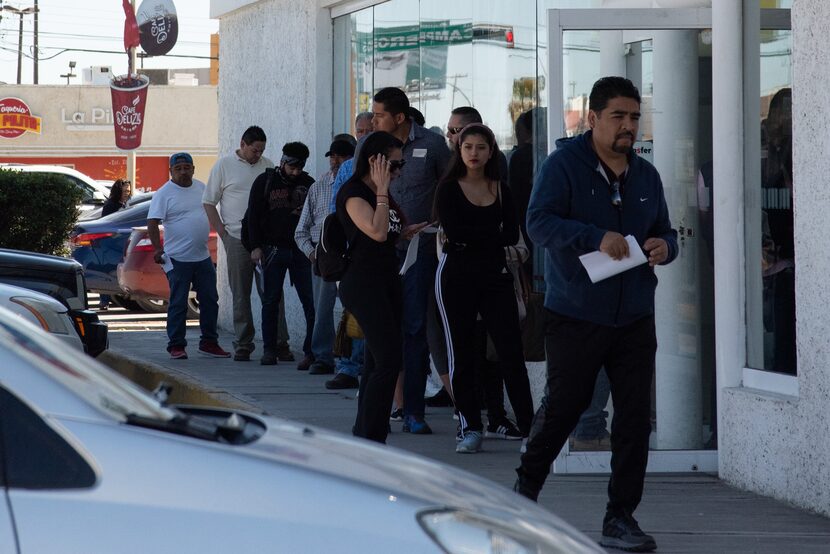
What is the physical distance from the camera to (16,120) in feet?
157

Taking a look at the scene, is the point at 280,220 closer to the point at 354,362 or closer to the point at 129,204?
the point at 354,362

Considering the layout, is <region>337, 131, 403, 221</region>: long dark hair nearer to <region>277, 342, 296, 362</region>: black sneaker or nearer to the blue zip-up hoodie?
the blue zip-up hoodie

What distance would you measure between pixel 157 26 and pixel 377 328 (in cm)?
1540

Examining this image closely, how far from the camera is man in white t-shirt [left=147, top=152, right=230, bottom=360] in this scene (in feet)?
38.9

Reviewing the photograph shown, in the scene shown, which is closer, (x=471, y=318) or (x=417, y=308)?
(x=471, y=318)

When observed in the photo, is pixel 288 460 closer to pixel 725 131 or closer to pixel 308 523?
pixel 308 523

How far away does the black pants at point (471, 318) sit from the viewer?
7637 millimetres

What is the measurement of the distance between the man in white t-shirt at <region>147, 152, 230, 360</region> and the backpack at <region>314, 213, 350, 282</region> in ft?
16.0

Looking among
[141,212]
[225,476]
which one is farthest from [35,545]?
[141,212]

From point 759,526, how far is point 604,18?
2622 mm

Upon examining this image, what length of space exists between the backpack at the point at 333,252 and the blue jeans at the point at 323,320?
10.6 ft

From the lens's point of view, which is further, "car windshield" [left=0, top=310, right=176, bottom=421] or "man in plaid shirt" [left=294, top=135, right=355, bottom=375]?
"man in plaid shirt" [left=294, top=135, right=355, bottom=375]

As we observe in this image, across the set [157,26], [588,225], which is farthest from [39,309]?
[157,26]

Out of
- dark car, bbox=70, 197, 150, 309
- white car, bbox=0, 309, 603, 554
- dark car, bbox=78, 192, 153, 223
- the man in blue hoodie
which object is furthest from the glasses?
dark car, bbox=78, 192, 153, 223
